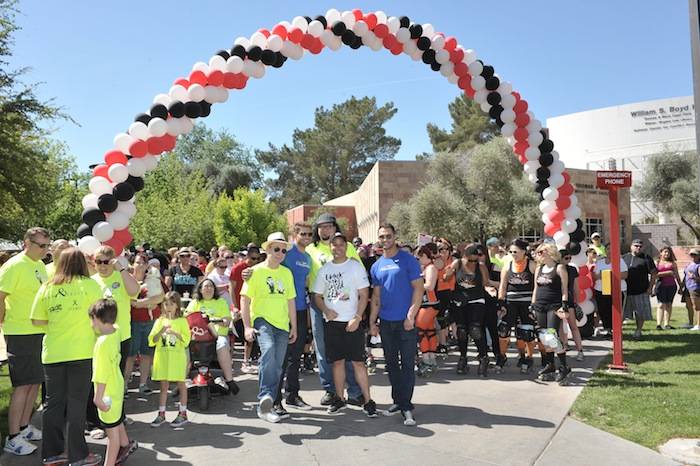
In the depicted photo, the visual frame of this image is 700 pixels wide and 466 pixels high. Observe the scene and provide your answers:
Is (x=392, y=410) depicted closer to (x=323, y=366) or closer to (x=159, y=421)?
(x=323, y=366)

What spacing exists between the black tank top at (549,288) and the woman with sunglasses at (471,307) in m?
0.85

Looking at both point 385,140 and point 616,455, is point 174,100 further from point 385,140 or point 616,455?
point 385,140

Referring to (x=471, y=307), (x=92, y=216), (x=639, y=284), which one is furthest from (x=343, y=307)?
(x=639, y=284)

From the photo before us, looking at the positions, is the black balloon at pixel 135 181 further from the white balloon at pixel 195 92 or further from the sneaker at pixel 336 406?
the sneaker at pixel 336 406

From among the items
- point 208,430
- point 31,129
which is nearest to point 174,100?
point 208,430

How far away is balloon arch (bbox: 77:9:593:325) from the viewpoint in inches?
280

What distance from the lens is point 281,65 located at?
865cm

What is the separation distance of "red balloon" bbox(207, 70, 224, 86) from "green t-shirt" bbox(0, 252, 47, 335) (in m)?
3.85

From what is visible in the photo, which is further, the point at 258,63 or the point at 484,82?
the point at 484,82

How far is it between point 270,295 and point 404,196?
32.0m

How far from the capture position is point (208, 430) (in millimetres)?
5578

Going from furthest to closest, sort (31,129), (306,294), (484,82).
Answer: (31,129)
(484,82)
(306,294)

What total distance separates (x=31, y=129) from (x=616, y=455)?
19194 mm

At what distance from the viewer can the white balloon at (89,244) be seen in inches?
256
